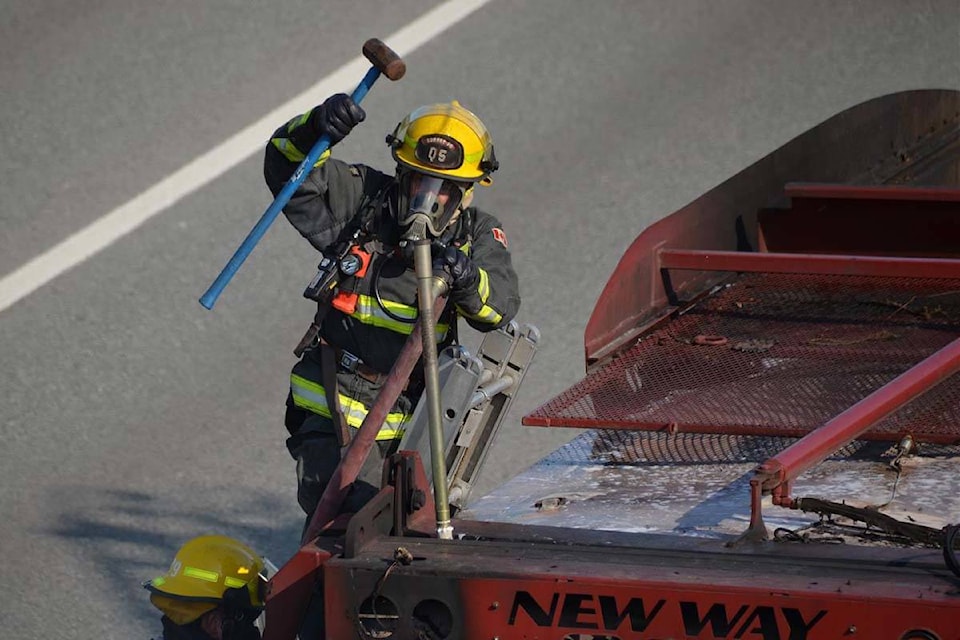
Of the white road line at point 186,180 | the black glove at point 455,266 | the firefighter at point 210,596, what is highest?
the white road line at point 186,180

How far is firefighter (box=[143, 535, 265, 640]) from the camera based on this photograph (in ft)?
17.2

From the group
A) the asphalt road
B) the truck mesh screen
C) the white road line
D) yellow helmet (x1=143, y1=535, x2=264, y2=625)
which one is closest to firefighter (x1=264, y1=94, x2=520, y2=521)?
yellow helmet (x1=143, y1=535, x2=264, y2=625)

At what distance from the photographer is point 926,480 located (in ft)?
15.4

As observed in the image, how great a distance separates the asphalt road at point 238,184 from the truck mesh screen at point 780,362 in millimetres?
2029

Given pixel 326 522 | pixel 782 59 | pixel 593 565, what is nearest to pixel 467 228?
pixel 326 522

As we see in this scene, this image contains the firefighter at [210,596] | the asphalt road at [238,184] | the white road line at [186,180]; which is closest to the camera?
the firefighter at [210,596]

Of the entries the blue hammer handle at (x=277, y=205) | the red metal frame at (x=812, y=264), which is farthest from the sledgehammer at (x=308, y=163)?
the red metal frame at (x=812, y=264)

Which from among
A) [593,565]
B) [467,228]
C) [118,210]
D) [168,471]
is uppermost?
[118,210]

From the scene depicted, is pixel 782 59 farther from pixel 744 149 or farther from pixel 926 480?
pixel 926 480

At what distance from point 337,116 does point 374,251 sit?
0.45 meters

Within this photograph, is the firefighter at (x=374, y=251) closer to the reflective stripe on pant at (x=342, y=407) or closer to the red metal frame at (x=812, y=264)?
the reflective stripe on pant at (x=342, y=407)

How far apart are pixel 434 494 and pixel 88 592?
3.01m

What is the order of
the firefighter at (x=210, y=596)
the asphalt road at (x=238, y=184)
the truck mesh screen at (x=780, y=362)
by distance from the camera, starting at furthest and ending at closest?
1. the asphalt road at (x=238, y=184)
2. the firefighter at (x=210, y=596)
3. the truck mesh screen at (x=780, y=362)

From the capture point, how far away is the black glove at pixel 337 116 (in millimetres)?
5207
